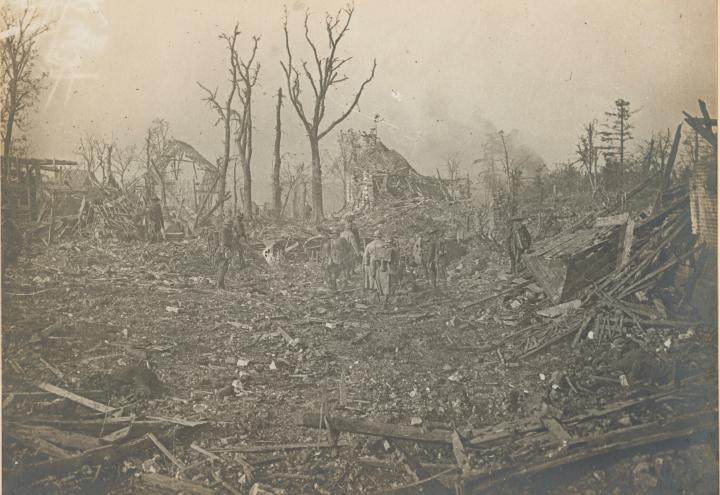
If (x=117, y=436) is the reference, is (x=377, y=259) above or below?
above

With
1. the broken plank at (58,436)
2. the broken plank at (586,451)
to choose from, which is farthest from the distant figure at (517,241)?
the broken plank at (58,436)

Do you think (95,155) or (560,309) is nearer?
(560,309)

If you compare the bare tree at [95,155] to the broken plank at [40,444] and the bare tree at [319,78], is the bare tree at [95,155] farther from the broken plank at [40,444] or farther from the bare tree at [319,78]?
the broken plank at [40,444]

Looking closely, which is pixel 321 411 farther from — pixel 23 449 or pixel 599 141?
pixel 599 141

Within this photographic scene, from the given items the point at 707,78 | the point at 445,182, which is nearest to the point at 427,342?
the point at 445,182

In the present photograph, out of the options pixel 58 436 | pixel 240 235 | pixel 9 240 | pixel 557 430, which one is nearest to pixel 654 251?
pixel 557 430

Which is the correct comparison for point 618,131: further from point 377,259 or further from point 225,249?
point 225,249

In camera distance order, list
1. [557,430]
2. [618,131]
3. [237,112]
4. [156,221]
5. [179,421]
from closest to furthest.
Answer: [557,430] < [179,421] < [618,131] < [237,112] < [156,221]

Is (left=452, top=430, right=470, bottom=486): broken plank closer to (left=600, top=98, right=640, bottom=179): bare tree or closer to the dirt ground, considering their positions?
the dirt ground
